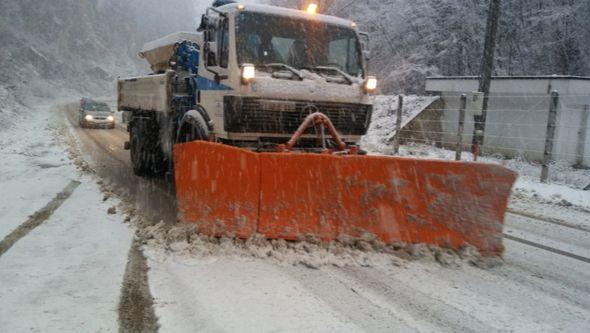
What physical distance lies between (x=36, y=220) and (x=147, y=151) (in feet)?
13.0

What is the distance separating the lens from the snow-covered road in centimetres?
357

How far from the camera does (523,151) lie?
49.9 feet

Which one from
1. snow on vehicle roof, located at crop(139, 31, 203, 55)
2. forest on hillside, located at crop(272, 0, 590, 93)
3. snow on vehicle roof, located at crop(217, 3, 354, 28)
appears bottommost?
snow on vehicle roof, located at crop(139, 31, 203, 55)

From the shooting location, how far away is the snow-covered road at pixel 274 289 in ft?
11.7

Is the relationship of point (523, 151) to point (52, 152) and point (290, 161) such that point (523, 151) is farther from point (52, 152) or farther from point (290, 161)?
point (52, 152)

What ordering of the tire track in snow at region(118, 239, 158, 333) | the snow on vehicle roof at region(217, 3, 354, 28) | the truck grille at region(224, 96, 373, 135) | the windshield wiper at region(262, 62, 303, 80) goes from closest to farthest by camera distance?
1. the tire track in snow at region(118, 239, 158, 333)
2. the truck grille at region(224, 96, 373, 135)
3. the windshield wiper at region(262, 62, 303, 80)
4. the snow on vehicle roof at region(217, 3, 354, 28)

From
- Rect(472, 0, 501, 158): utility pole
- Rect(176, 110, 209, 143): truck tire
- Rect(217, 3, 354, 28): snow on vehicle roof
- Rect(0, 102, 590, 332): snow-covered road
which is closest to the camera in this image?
Rect(0, 102, 590, 332): snow-covered road

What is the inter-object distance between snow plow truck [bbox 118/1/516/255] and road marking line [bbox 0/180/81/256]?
5.57 feet

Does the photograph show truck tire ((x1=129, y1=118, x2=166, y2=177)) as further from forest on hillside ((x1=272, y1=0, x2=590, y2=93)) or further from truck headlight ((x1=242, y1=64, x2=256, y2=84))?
forest on hillside ((x1=272, y1=0, x2=590, y2=93))

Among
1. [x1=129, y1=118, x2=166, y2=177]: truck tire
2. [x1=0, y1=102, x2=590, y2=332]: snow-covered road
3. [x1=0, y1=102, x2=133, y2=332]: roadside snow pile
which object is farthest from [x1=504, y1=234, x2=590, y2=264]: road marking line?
[x1=129, y1=118, x2=166, y2=177]: truck tire

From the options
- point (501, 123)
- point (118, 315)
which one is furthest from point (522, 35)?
point (118, 315)

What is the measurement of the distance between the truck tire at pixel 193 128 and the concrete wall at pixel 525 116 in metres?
9.46

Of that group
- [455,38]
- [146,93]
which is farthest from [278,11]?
[455,38]

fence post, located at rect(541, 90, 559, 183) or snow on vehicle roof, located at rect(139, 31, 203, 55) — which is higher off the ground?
snow on vehicle roof, located at rect(139, 31, 203, 55)
